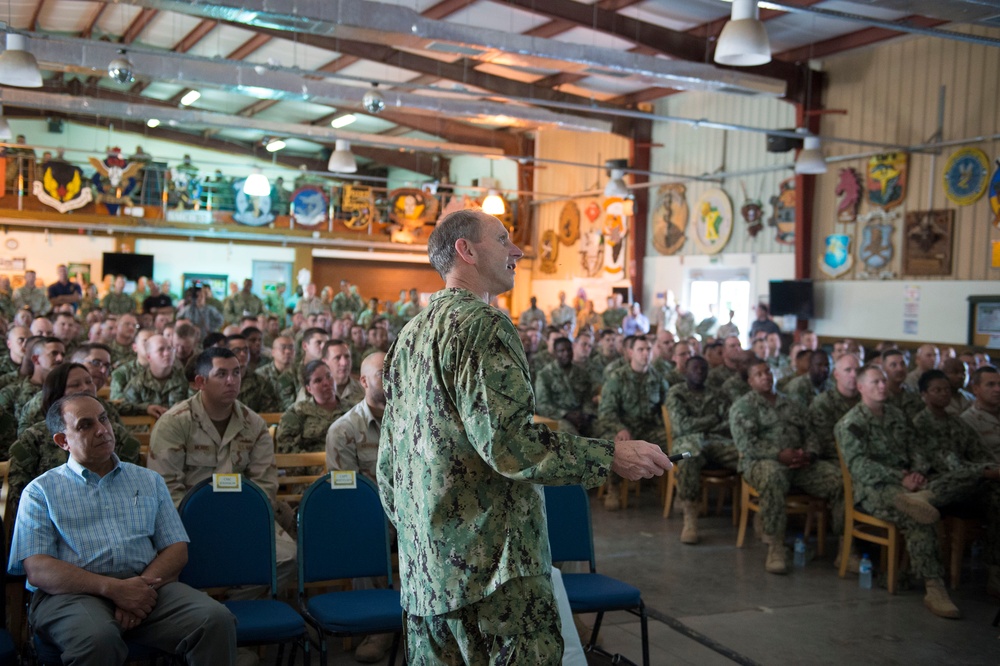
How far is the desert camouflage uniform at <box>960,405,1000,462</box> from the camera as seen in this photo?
5.90 meters

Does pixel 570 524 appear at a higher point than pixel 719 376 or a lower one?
lower

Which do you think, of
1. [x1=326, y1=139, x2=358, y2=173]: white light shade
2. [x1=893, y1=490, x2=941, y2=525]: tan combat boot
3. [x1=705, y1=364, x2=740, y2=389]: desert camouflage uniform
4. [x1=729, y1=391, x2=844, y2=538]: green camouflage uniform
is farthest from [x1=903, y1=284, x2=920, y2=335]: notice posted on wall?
[x1=326, y1=139, x2=358, y2=173]: white light shade

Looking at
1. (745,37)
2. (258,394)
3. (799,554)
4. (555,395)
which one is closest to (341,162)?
(555,395)

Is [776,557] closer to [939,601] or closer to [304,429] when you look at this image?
[939,601]

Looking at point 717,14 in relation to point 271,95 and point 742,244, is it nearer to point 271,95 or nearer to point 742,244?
point 742,244

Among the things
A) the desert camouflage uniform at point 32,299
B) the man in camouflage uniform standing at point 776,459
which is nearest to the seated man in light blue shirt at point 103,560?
the man in camouflage uniform standing at point 776,459

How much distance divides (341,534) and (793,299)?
11.5 m

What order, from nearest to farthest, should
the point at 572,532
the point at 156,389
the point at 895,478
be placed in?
the point at 572,532, the point at 895,478, the point at 156,389

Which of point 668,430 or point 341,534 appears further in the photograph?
point 668,430

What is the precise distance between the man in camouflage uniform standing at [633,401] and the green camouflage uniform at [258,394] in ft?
8.58

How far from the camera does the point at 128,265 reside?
20.2m

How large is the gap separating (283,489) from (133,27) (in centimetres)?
1449

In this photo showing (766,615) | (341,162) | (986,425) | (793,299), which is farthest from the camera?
(793,299)

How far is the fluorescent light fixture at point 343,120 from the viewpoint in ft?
70.0
